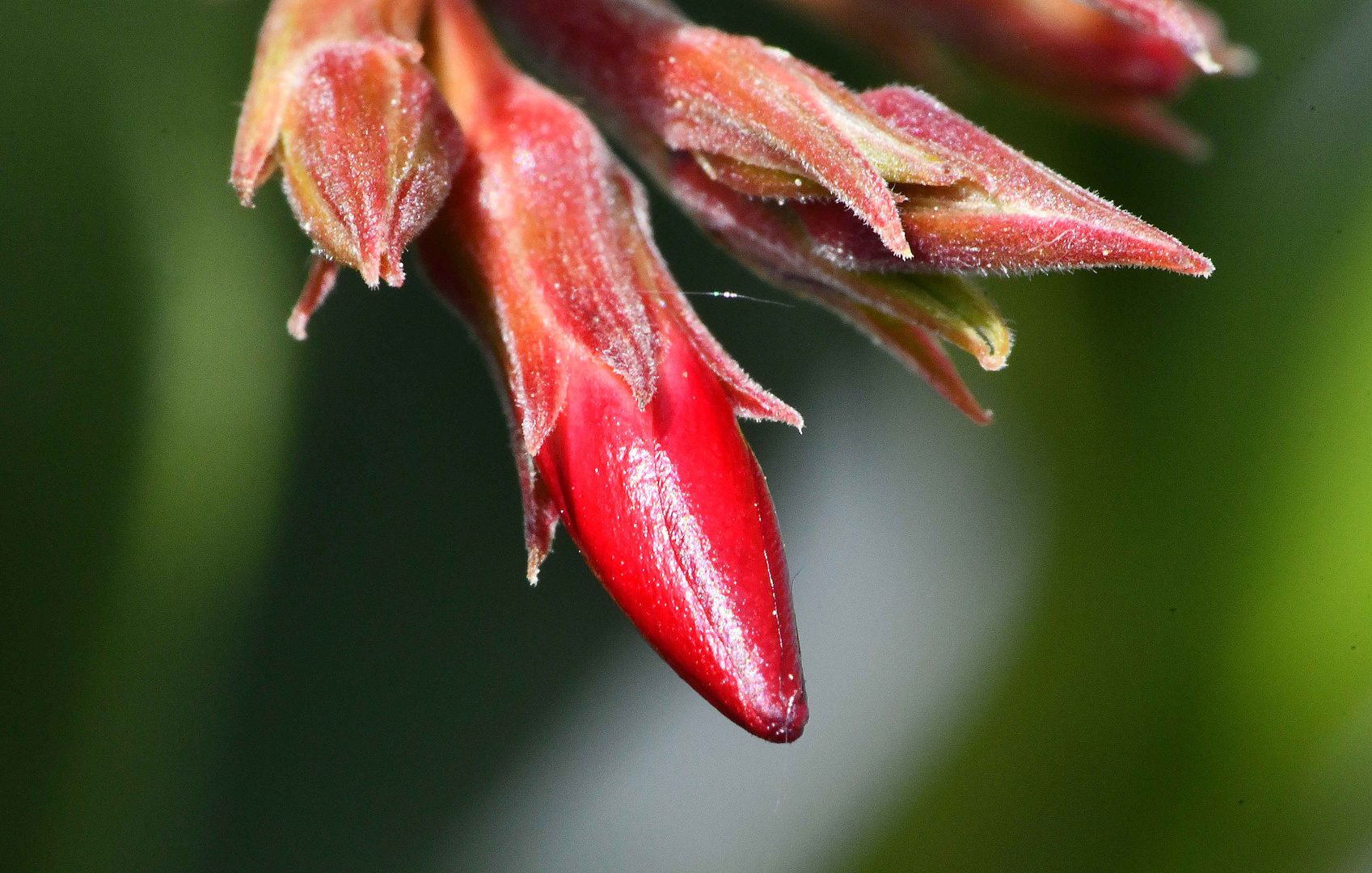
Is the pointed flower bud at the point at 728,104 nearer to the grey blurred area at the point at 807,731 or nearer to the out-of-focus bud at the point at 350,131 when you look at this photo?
the out-of-focus bud at the point at 350,131

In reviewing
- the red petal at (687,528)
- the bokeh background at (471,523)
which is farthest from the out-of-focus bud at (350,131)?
the bokeh background at (471,523)

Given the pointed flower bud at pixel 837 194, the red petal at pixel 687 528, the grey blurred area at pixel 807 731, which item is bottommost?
the grey blurred area at pixel 807 731

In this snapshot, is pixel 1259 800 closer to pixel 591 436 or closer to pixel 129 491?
pixel 591 436

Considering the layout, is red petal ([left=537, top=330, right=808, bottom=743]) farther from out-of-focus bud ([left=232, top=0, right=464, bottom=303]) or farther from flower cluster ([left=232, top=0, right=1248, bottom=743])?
out-of-focus bud ([left=232, top=0, right=464, bottom=303])

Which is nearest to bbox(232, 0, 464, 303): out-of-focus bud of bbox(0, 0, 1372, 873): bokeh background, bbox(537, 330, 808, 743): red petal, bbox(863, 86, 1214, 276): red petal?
bbox(537, 330, 808, 743): red petal

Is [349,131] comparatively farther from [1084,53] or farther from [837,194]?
[1084,53]

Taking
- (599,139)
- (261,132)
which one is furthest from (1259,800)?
(261,132)

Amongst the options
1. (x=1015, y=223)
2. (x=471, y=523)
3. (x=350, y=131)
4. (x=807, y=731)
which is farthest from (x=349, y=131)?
(x=807, y=731)
